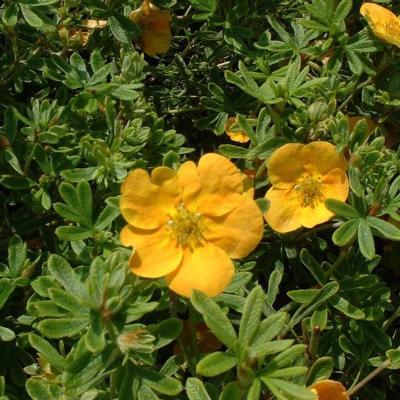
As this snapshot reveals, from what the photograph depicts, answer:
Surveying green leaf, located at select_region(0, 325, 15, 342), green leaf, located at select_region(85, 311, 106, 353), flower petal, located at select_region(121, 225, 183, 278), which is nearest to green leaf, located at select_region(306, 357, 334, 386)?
flower petal, located at select_region(121, 225, 183, 278)

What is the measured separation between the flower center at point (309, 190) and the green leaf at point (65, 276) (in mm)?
913

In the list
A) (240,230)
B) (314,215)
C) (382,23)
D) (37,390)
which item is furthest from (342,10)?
(37,390)

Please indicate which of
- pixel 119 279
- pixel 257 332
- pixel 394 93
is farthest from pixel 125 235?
pixel 394 93

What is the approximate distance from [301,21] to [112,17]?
2.30 feet

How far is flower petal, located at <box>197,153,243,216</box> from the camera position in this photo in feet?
6.12

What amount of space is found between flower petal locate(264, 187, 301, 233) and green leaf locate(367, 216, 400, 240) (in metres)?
0.26

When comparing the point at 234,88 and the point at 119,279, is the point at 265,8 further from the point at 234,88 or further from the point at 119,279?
the point at 119,279

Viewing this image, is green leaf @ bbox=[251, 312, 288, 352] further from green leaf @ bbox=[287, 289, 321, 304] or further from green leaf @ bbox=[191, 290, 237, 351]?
green leaf @ bbox=[287, 289, 321, 304]

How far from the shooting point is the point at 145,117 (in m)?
2.57

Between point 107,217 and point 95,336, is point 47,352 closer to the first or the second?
point 95,336

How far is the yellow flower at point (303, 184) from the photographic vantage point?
7.57 ft

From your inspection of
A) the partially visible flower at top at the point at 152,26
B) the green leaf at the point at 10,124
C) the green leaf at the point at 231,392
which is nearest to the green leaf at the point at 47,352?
the green leaf at the point at 231,392

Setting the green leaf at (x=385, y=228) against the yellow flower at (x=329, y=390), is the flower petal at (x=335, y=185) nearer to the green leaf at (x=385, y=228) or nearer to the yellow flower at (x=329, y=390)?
the green leaf at (x=385, y=228)

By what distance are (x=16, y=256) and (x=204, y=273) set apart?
0.72 m
